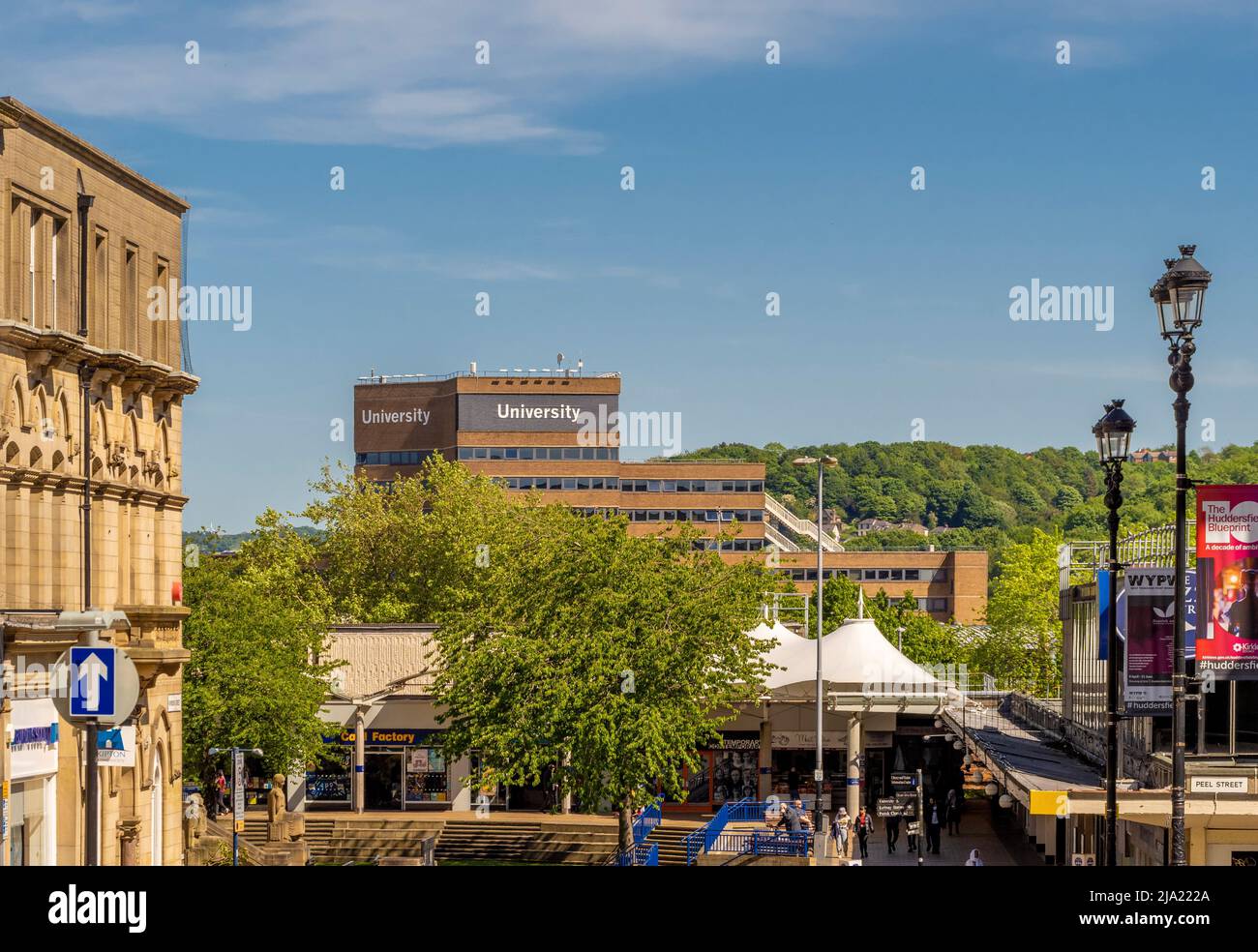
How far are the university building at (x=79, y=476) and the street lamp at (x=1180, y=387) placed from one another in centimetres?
1932

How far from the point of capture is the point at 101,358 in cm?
3597

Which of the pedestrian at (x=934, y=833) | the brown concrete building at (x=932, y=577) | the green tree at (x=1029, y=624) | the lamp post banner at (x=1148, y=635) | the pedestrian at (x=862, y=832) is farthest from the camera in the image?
the brown concrete building at (x=932, y=577)

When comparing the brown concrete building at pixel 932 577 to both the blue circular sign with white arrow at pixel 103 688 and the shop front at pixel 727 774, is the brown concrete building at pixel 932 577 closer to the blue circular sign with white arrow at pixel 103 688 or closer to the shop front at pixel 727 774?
the shop front at pixel 727 774

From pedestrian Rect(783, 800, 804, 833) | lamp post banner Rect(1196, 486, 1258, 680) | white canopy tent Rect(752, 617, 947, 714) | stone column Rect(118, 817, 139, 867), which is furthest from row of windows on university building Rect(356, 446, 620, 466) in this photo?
lamp post banner Rect(1196, 486, 1258, 680)

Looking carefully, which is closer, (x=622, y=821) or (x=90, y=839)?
(x=90, y=839)

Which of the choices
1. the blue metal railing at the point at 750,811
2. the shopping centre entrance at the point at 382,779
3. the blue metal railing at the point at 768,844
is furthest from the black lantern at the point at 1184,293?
the shopping centre entrance at the point at 382,779

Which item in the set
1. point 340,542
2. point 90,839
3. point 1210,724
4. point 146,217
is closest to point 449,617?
point 146,217

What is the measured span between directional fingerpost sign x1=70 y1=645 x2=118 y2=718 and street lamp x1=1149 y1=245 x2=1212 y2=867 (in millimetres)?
11930

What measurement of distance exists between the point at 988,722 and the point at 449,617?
57.0 feet

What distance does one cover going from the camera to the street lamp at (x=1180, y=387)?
19.2 metres

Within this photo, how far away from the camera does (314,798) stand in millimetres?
60281

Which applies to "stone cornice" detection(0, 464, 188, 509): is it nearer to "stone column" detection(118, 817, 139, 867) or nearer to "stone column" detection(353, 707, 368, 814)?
"stone column" detection(118, 817, 139, 867)

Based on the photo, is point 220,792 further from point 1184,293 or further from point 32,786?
point 1184,293
